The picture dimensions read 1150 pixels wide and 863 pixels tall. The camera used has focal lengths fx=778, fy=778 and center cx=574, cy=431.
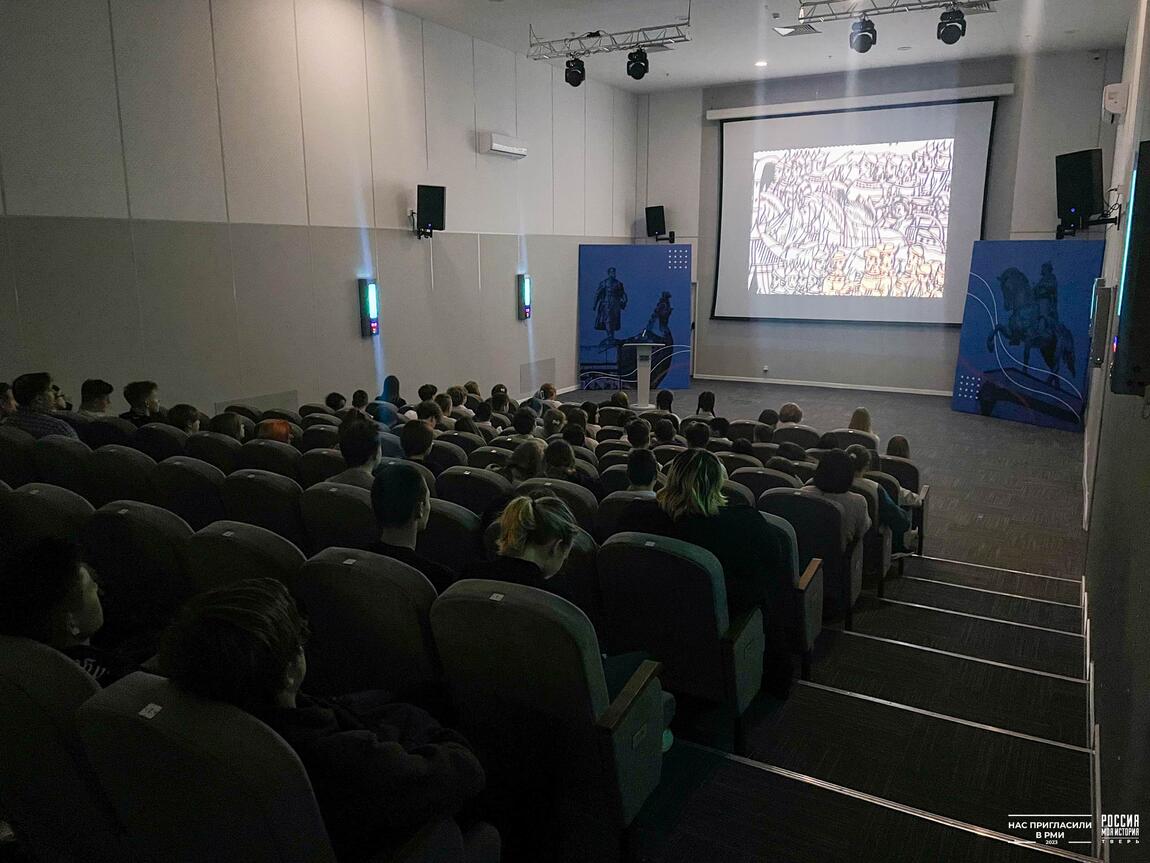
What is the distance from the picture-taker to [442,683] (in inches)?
93.7

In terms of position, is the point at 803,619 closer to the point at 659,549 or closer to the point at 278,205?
the point at 659,549

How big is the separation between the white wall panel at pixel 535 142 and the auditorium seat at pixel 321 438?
7.70 m

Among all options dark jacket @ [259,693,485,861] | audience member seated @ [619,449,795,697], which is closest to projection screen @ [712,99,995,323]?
audience member seated @ [619,449,795,697]

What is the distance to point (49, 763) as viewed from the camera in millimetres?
1680

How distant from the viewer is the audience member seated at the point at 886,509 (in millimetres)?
4547

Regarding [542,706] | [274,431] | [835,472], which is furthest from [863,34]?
[542,706]

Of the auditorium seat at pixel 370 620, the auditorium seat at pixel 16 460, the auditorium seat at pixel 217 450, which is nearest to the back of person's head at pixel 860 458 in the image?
the auditorium seat at pixel 370 620

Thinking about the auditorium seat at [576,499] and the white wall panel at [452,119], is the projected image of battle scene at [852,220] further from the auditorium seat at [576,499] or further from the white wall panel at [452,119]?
the auditorium seat at [576,499]

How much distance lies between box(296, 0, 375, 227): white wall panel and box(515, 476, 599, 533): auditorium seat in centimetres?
640

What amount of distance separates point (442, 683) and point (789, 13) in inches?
380

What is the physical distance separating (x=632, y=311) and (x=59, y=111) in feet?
28.7

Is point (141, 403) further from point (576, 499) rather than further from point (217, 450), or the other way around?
point (576, 499)

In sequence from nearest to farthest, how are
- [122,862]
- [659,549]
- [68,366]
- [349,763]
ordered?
[349,763] < [122,862] < [659,549] < [68,366]

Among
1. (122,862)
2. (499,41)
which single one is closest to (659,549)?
(122,862)
